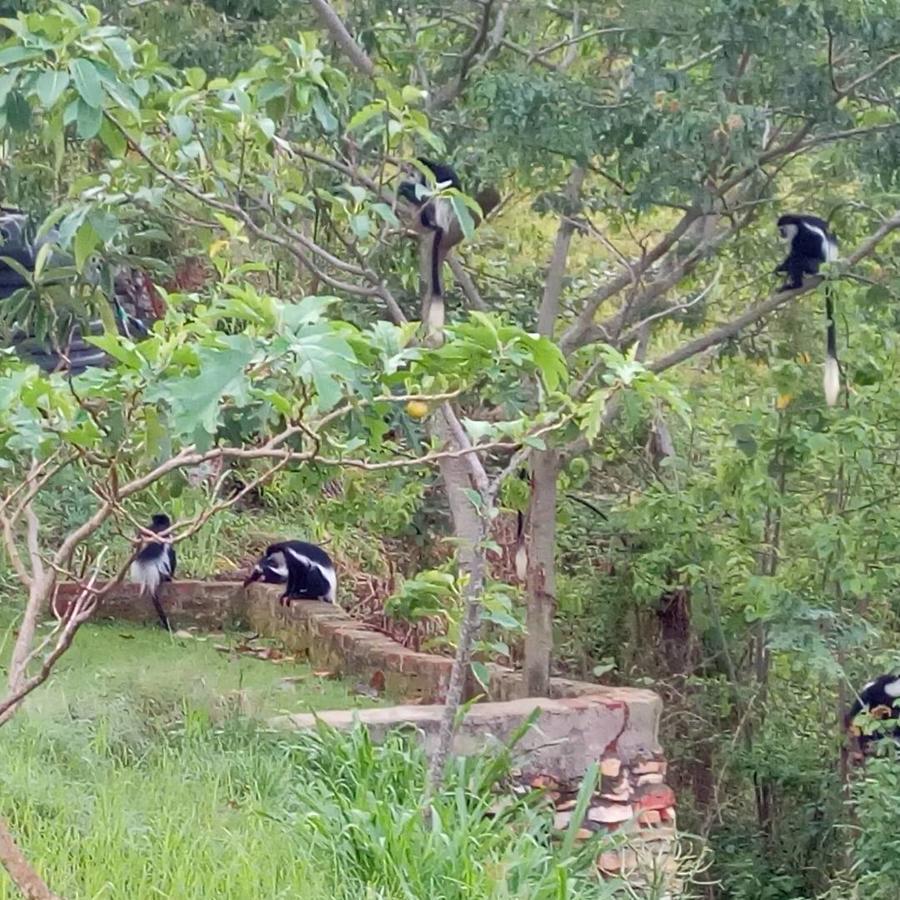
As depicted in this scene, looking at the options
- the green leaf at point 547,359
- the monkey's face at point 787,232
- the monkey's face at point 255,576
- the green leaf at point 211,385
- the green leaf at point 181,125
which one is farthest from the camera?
the monkey's face at point 255,576

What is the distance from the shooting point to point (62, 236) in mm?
2945

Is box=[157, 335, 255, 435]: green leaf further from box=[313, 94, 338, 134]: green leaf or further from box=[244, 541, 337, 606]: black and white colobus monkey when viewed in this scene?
box=[244, 541, 337, 606]: black and white colobus monkey

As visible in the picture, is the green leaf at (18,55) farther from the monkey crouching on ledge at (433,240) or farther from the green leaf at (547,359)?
the monkey crouching on ledge at (433,240)

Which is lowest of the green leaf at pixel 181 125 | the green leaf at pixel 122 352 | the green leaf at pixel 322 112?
the green leaf at pixel 122 352

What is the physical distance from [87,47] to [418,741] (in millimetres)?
2866

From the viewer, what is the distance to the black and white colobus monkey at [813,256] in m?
5.58

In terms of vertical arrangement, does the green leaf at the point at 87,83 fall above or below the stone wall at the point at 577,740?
above

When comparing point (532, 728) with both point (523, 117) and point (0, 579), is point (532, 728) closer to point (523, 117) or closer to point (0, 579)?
point (523, 117)

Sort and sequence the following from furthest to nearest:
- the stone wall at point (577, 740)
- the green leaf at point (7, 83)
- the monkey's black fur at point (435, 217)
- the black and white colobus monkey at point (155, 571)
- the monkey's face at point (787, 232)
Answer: the black and white colobus monkey at point (155, 571) → the monkey's face at point (787, 232) → the monkey's black fur at point (435, 217) → the stone wall at point (577, 740) → the green leaf at point (7, 83)

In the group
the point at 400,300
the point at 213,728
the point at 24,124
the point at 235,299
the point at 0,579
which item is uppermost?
the point at 24,124

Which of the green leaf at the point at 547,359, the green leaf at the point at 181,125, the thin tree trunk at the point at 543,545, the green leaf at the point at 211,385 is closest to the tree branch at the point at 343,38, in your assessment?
the thin tree trunk at the point at 543,545

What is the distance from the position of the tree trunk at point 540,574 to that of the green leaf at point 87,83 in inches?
132

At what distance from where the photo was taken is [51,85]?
2.37 m

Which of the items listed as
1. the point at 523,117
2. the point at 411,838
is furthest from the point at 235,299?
the point at 523,117
